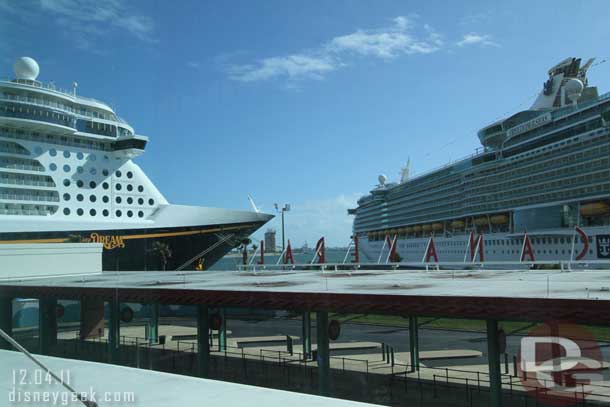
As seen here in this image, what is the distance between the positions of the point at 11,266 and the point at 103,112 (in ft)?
85.6

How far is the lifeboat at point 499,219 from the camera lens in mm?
65938

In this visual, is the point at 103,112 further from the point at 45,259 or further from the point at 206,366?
the point at 206,366

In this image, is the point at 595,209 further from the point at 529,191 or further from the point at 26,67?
the point at 26,67

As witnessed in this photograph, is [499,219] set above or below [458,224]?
above

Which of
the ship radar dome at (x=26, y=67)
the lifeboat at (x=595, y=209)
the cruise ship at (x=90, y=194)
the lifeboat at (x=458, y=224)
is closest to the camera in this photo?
the ship radar dome at (x=26, y=67)

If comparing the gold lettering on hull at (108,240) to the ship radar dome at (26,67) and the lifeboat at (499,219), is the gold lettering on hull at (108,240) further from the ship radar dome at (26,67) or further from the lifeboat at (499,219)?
the lifeboat at (499,219)

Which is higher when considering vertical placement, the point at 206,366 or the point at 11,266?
the point at 11,266

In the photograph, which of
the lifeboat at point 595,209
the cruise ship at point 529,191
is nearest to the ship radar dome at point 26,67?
the cruise ship at point 529,191

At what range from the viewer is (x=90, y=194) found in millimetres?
42531

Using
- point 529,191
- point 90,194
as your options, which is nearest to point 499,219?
point 529,191

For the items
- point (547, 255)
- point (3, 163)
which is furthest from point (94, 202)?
point (547, 255)

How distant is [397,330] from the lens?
32094 mm

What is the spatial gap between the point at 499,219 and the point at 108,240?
167 feet

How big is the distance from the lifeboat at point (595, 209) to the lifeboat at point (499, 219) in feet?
42.5
